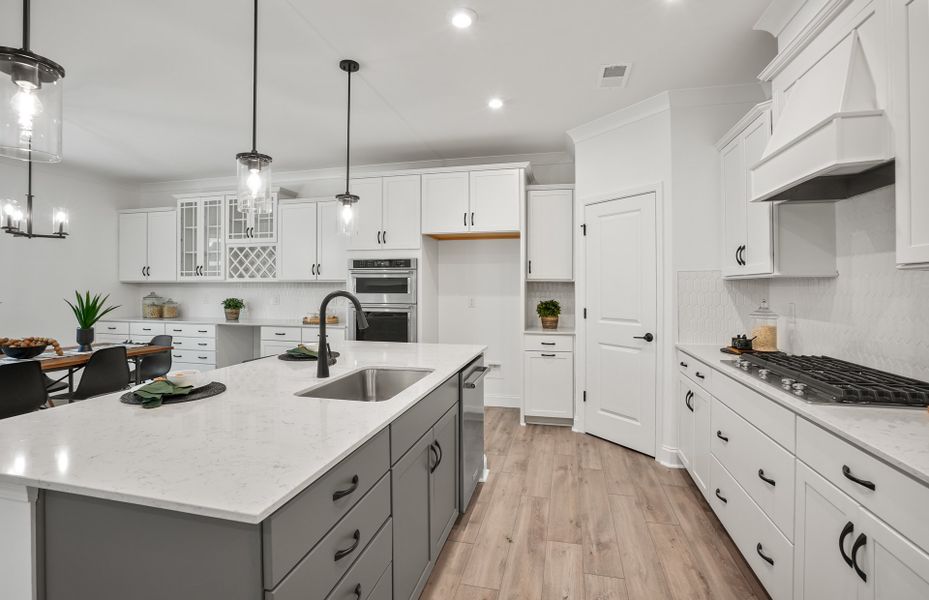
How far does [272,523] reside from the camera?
33.1 inches

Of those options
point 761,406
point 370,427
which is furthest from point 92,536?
point 761,406

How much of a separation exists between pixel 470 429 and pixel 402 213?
8.86ft

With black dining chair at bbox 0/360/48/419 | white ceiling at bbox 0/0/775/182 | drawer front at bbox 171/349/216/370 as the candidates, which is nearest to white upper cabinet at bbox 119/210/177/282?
drawer front at bbox 171/349/216/370

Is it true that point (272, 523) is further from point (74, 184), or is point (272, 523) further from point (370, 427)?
point (74, 184)

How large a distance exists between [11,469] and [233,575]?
1.93ft

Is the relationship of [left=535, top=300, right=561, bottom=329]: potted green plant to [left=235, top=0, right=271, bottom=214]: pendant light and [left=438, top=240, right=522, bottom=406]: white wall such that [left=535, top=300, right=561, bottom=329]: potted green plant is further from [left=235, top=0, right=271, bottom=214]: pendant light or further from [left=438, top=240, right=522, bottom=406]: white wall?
[left=235, top=0, right=271, bottom=214]: pendant light

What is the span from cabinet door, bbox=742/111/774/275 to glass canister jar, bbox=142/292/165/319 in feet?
21.7

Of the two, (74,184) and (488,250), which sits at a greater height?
(74,184)

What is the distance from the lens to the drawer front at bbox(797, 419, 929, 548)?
0.99 m

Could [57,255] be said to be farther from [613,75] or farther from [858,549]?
[858,549]

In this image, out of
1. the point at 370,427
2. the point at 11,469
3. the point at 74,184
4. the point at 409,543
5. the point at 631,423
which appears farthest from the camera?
the point at 74,184

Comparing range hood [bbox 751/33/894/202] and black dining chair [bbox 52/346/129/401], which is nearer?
range hood [bbox 751/33/894/202]

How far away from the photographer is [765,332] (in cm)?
262

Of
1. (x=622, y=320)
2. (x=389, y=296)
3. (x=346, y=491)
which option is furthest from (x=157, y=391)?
(x=622, y=320)
